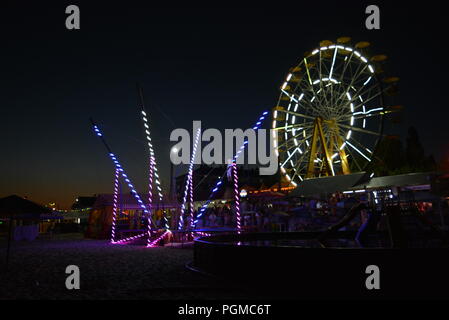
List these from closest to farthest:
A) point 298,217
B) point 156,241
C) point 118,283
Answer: point 118,283 < point 156,241 < point 298,217

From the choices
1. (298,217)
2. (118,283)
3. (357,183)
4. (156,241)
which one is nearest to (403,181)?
(357,183)

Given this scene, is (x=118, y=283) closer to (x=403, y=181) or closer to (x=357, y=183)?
(x=357, y=183)

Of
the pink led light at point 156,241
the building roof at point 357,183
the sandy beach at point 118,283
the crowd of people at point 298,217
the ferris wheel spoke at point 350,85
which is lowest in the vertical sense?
the pink led light at point 156,241

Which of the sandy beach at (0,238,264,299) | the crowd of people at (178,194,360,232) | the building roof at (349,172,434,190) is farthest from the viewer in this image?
the crowd of people at (178,194,360,232)

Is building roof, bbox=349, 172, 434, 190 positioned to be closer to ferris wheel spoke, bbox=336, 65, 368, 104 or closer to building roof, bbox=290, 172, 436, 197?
building roof, bbox=290, 172, 436, 197

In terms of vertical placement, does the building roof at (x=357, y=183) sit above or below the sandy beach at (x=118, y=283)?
above

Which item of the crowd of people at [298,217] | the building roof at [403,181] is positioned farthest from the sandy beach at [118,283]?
the building roof at [403,181]

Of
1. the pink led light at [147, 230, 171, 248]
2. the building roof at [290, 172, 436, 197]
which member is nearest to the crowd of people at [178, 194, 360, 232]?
the building roof at [290, 172, 436, 197]

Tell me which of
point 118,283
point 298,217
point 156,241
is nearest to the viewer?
point 118,283

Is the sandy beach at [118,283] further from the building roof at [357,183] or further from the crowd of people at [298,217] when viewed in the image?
the building roof at [357,183]

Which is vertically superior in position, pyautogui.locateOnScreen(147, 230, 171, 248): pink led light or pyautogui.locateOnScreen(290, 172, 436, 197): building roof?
pyautogui.locateOnScreen(290, 172, 436, 197): building roof

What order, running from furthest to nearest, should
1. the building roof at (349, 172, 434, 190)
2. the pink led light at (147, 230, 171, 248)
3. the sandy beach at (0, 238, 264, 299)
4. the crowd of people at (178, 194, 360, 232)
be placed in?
the crowd of people at (178, 194, 360, 232) → the building roof at (349, 172, 434, 190) → the pink led light at (147, 230, 171, 248) → the sandy beach at (0, 238, 264, 299)

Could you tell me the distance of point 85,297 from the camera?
5.09 metres
